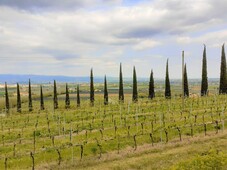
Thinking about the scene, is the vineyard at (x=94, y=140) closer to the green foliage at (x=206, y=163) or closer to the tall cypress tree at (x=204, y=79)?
the green foliage at (x=206, y=163)

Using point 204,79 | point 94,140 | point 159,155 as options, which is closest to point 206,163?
point 159,155

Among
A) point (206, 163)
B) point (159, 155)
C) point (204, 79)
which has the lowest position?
point (159, 155)

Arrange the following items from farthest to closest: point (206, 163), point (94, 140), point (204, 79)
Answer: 1. point (204, 79)
2. point (94, 140)
3. point (206, 163)

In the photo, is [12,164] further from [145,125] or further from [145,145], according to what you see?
[145,125]

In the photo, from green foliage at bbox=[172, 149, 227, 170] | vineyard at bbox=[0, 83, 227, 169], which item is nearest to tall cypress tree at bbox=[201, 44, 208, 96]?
vineyard at bbox=[0, 83, 227, 169]

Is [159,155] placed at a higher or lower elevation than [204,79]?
lower

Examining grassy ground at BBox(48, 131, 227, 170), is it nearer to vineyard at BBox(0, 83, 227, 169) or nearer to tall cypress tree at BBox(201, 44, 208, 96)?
vineyard at BBox(0, 83, 227, 169)

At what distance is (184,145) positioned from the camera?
23.6 metres

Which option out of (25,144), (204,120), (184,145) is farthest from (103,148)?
(204,120)

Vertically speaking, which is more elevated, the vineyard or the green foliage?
the green foliage

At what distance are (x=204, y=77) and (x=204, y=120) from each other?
1510 inches

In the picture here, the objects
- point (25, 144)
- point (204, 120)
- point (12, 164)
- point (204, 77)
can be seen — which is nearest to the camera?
point (12, 164)

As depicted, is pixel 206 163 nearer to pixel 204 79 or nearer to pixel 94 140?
pixel 94 140

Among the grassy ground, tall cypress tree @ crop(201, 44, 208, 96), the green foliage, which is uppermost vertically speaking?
tall cypress tree @ crop(201, 44, 208, 96)
